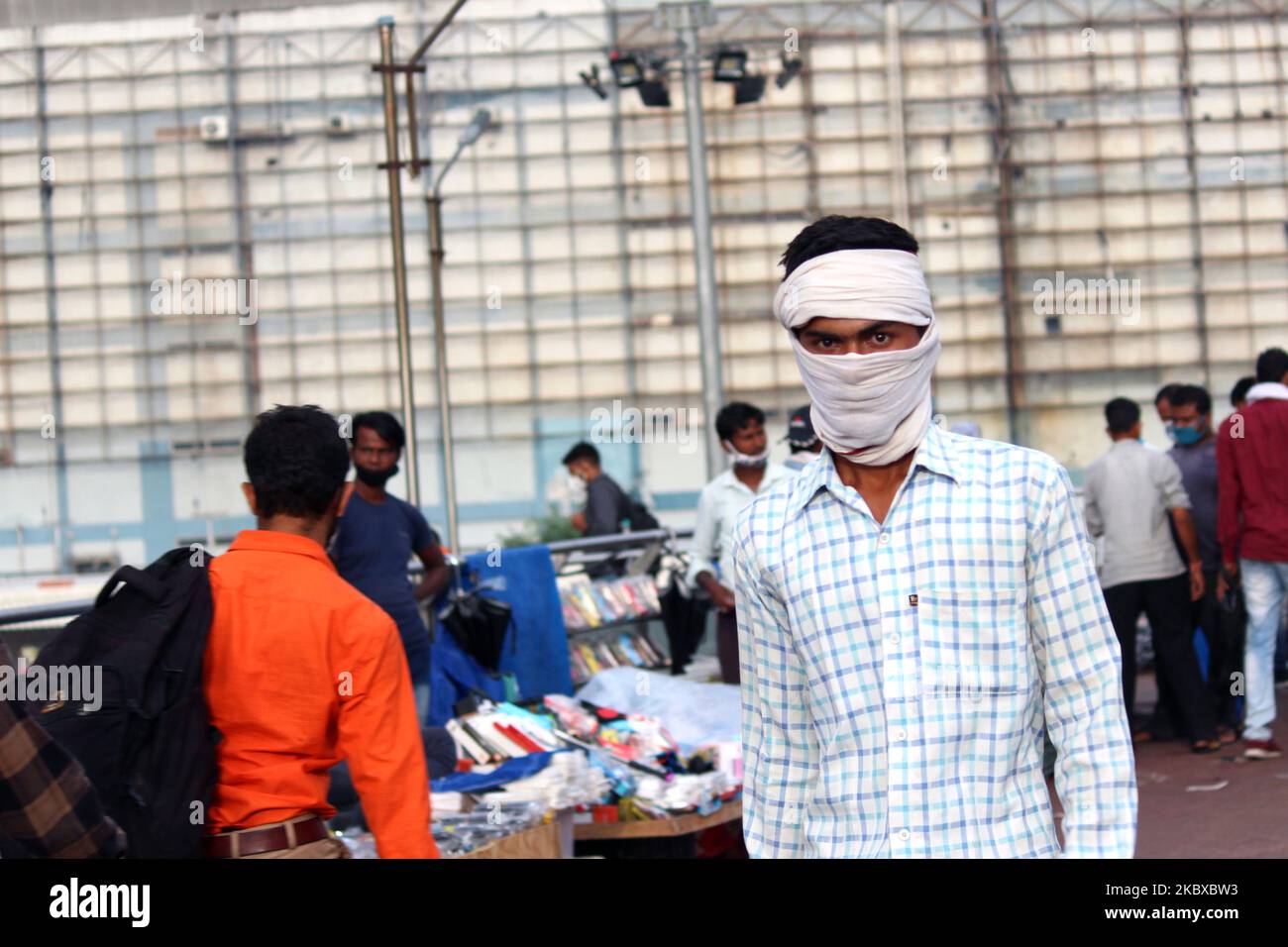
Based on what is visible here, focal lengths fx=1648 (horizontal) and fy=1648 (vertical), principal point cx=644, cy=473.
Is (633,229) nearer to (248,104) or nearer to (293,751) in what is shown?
(248,104)

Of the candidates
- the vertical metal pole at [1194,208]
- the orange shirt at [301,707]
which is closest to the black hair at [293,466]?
the orange shirt at [301,707]

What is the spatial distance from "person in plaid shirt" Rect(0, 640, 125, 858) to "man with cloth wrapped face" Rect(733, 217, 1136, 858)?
919 millimetres

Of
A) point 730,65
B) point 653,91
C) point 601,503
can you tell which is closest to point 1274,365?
point 601,503

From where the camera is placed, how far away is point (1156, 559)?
26.8 ft

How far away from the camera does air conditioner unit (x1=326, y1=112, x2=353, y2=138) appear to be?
81.7 ft

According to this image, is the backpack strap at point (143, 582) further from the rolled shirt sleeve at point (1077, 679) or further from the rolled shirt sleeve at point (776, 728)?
the rolled shirt sleeve at point (1077, 679)

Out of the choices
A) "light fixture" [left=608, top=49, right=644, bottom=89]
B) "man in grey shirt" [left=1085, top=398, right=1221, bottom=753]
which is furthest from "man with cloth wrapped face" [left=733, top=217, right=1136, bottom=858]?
"light fixture" [left=608, top=49, right=644, bottom=89]

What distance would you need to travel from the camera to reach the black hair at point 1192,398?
28.8ft

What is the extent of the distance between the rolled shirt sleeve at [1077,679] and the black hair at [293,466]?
4.83 feet

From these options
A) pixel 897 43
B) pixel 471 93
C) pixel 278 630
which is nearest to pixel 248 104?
pixel 471 93

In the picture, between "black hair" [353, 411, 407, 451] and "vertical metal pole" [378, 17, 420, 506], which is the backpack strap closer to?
"black hair" [353, 411, 407, 451]

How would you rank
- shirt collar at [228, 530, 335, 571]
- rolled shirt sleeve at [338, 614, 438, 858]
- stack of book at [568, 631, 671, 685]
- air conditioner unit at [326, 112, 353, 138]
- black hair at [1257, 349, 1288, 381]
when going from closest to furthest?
rolled shirt sleeve at [338, 614, 438, 858] < shirt collar at [228, 530, 335, 571] < black hair at [1257, 349, 1288, 381] < stack of book at [568, 631, 671, 685] < air conditioner unit at [326, 112, 353, 138]

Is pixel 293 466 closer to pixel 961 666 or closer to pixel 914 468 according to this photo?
pixel 914 468

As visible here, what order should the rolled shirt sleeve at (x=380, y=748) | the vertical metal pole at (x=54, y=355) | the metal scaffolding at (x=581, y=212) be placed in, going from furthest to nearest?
the vertical metal pole at (x=54, y=355) < the metal scaffolding at (x=581, y=212) < the rolled shirt sleeve at (x=380, y=748)
